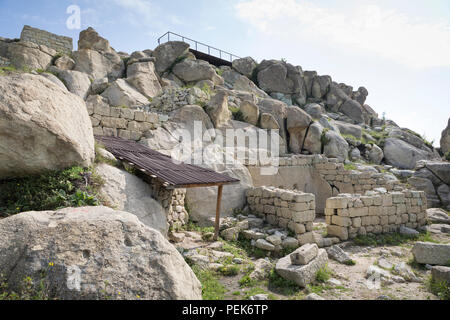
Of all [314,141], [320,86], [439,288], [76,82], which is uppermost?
[320,86]

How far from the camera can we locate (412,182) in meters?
13.8

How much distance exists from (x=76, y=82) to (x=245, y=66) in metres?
16.7

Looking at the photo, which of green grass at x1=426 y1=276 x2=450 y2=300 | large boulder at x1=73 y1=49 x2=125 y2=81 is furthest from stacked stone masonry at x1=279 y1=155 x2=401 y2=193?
large boulder at x1=73 y1=49 x2=125 y2=81

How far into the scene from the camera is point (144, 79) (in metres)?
15.7

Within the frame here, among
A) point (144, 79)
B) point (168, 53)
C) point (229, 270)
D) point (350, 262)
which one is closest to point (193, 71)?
point (168, 53)

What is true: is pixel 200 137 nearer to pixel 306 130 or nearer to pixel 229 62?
pixel 306 130

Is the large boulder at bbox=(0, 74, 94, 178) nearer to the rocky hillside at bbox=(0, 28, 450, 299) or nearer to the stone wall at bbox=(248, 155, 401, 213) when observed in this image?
the rocky hillside at bbox=(0, 28, 450, 299)

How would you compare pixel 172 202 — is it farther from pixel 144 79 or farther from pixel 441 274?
pixel 144 79

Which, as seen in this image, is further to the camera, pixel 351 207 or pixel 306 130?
pixel 306 130

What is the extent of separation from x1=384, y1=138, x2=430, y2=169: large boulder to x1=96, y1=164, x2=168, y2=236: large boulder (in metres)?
18.2

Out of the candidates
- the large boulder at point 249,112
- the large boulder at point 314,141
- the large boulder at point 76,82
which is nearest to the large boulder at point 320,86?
the large boulder at point 314,141

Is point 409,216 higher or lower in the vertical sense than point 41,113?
→ lower
